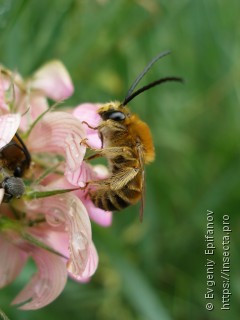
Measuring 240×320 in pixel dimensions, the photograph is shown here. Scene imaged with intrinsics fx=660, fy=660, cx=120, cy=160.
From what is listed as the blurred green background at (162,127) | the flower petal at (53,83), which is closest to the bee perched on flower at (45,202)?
the flower petal at (53,83)

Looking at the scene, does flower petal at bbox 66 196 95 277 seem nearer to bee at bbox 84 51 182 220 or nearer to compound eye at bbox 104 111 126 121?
bee at bbox 84 51 182 220

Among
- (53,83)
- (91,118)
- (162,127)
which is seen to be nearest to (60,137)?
(91,118)

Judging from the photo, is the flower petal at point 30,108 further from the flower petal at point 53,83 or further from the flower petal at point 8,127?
the flower petal at point 8,127

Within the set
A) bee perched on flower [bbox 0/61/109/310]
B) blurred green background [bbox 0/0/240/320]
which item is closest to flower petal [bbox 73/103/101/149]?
bee perched on flower [bbox 0/61/109/310]

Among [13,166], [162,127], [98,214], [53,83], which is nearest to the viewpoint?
[13,166]

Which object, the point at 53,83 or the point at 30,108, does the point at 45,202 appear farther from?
the point at 53,83

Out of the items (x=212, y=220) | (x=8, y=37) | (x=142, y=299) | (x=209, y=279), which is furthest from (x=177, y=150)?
(x=8, y=37)

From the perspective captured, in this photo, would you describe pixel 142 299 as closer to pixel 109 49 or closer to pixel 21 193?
pixel 109 49
